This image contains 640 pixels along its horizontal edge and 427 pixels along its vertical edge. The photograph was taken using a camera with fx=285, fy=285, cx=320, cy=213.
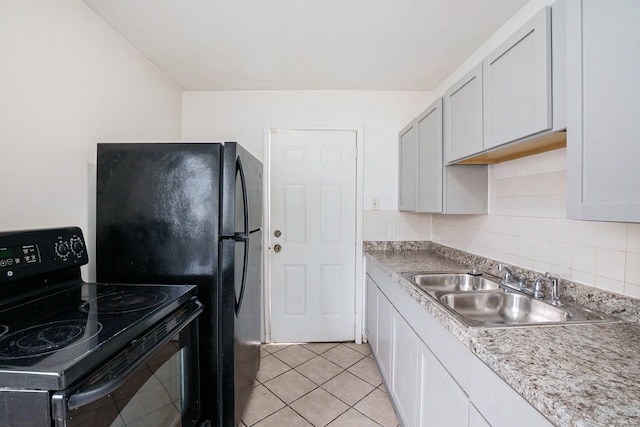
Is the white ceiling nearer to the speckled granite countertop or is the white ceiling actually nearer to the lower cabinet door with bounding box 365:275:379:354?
the speckled granite countertop

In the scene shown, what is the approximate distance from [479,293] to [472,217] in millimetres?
798

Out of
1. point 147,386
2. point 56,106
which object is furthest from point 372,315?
point 56,106

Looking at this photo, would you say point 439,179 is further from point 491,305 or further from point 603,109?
point 603,109

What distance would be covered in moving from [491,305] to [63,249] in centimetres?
206

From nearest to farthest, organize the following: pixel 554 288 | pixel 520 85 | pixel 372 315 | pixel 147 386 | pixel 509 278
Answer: pixel 147 386, pixel 520 85, pixel 554 288, pixel 509 278, pixel 372 315

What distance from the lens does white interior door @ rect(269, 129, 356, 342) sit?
2.69 m

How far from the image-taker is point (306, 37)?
186 cm

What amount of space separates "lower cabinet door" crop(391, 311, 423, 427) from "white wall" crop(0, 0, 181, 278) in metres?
1.78

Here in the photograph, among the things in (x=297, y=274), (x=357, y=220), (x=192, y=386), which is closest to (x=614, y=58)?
(x=192, y=386)

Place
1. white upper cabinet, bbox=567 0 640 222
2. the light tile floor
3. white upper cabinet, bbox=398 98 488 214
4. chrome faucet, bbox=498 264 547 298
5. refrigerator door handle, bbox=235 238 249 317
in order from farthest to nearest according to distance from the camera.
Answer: white upper cabinet, bbox=398 98 488 214 → the light tile floor → refrigerator door handle, bbox=235 238 249 317 → chrome faucet, bbox=498 264 547 298 → white upper cabinet, bbox=567 0 640 222

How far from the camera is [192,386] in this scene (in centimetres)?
125

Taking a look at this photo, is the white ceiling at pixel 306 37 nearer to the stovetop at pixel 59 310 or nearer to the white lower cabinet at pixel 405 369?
the stovetop at pixel 59 310

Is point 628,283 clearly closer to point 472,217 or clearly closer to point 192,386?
point 472,217

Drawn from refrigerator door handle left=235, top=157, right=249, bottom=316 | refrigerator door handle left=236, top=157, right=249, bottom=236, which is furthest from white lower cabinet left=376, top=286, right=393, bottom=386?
refrigerator door handle left=236, top=157, right=249, bottom=236
